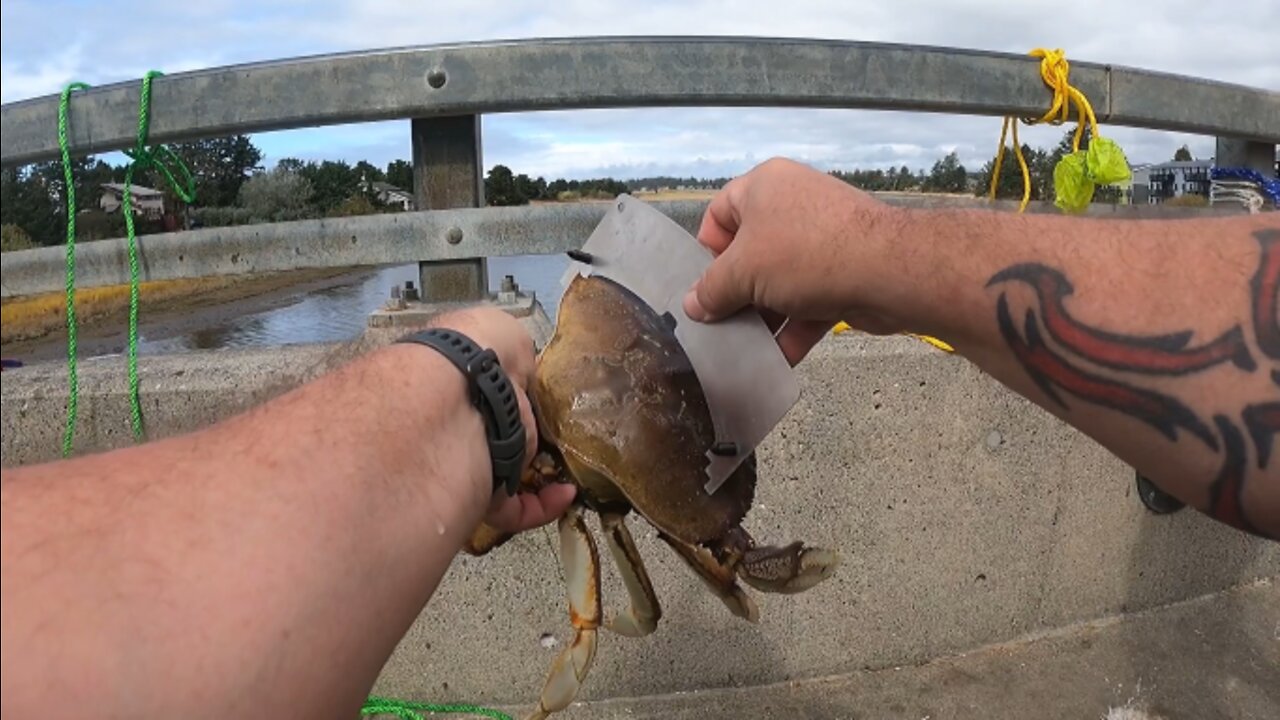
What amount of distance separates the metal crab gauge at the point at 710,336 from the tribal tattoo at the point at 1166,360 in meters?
0.43

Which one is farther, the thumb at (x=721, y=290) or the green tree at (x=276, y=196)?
the green tree at (x=276, y=196)

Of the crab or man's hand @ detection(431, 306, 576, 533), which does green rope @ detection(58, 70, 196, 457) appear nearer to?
the crab

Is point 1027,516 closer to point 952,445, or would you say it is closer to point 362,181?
point 952,445

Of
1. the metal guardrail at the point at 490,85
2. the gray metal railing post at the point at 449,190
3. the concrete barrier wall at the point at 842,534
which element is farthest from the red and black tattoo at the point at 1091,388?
the gray metal railing post at the point at 449,190

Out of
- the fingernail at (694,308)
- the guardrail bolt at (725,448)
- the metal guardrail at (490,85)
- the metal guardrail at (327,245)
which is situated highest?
the metal guardrail at (490,85)

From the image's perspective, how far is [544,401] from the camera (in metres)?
2.04

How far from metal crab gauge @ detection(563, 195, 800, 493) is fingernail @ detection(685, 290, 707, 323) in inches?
0.7

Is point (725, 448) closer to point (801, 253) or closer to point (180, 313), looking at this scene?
point (801, 253)

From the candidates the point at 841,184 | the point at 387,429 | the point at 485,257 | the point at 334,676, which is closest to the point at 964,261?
the point at 841,184

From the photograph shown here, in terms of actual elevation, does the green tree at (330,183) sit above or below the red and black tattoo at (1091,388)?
above

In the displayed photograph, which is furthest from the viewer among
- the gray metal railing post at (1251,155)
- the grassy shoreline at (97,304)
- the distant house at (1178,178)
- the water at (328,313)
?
the gray metal railing post at (1251,155)

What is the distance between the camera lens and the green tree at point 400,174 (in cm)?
327

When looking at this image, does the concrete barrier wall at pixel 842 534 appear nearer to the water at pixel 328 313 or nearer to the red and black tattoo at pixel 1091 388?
the water at pixel 328 313

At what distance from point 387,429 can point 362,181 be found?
2217 mm
